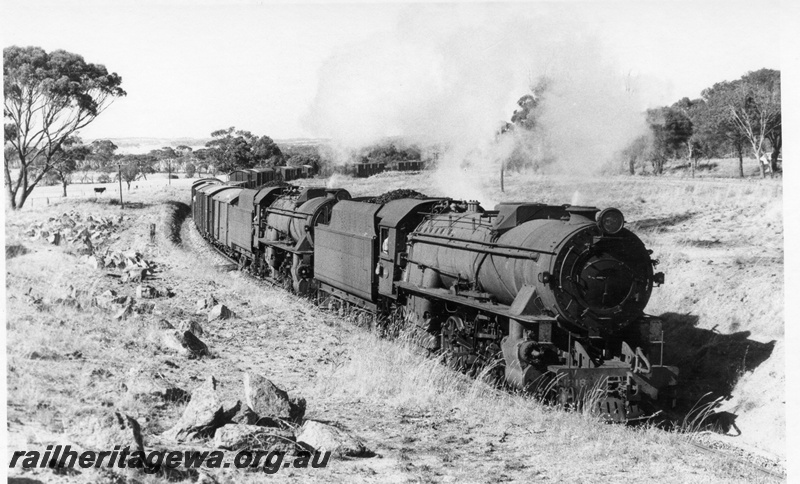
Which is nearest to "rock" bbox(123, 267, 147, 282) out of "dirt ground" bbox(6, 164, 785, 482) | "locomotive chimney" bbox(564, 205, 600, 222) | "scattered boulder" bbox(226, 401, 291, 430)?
"dirt ground" bbox(6, 164, 785, 482)

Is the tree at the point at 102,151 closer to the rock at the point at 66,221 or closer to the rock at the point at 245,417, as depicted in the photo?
the rock at the point at 66,221

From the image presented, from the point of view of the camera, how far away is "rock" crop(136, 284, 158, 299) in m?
15.9

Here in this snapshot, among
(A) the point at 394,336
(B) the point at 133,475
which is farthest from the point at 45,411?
(A) the point at 394,336

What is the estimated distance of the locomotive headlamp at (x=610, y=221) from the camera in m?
9.72

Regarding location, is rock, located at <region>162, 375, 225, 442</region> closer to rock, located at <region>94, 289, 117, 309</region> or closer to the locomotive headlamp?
the locomotive headlamp

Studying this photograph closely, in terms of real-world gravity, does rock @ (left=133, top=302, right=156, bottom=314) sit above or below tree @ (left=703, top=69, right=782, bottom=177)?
below

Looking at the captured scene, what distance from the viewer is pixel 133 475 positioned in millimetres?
6379

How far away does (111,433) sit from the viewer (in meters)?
6.65

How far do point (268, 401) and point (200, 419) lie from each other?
86cm

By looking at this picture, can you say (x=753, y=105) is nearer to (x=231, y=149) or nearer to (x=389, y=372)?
(x=389, y=372)

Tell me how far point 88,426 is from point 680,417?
361 inches

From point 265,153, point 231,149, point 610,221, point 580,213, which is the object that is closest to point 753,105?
point 580,213

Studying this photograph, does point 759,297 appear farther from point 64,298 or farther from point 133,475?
point 64,298

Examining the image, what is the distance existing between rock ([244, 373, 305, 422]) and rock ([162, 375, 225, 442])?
20.7 inches
